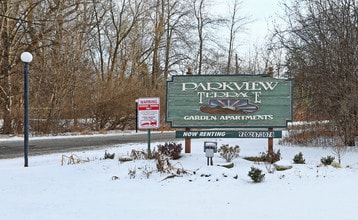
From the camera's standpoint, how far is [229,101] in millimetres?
8984

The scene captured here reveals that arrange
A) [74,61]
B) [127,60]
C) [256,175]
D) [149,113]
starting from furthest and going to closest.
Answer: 1. [127,60]
2. [74,61]
3. [149,113]
4. [256,175]

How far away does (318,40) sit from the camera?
1116cm

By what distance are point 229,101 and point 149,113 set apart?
2.04 meters

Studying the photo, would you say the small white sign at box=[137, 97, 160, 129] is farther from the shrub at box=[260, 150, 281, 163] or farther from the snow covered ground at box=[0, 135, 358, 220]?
the shrub at box=[260, 150, 281, 163]

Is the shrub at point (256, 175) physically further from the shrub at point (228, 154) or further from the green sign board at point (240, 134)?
the green sign board at point (240, 134)

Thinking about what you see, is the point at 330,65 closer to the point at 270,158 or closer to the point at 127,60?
the point at 270,158

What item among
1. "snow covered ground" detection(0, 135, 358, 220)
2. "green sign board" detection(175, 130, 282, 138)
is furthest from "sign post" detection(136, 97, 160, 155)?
"snow covered ground" detection(0, 135, 358, 220)

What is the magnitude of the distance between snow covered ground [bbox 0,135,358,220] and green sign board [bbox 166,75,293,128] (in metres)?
1.12

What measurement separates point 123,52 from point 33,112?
43.8ft

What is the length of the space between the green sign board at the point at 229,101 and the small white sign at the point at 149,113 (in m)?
0.46

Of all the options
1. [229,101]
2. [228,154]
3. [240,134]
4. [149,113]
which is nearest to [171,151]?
[149,113]

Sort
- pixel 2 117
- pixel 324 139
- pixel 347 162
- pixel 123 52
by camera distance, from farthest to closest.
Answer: pixel 123 52 < pixel 2 117 < pixel 324 139 < pixel 347 162

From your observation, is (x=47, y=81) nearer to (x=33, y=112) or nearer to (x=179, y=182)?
(x=33, y=112)

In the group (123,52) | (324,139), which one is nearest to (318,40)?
(324,139)
